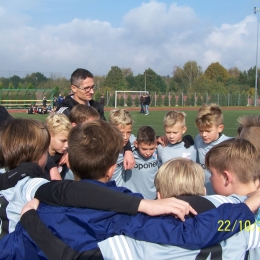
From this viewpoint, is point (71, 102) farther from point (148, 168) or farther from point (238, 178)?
point (238, 178)

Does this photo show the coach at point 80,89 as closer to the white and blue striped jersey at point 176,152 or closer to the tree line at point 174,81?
the white and blue striped jersey at point 176,152

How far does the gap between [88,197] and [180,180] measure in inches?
22.4

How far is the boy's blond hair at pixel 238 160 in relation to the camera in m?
2.27

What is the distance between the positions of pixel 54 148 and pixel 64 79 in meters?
54.8

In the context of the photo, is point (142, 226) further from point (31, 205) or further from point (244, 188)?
point (244, 188)

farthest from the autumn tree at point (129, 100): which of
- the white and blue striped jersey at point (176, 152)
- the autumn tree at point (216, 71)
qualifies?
the white and blue striped jersey at point (176, 152)

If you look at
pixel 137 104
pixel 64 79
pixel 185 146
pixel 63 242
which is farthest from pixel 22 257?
pixel 64 79

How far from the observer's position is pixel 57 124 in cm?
386

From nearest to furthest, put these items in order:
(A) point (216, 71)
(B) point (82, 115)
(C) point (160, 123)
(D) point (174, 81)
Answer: (B) point (82, 115) < (C) point (160, 123) < (D) point (174, 81) < (A) point (216, 71)

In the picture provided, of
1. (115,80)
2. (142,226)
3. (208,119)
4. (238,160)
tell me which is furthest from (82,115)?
(115,80)

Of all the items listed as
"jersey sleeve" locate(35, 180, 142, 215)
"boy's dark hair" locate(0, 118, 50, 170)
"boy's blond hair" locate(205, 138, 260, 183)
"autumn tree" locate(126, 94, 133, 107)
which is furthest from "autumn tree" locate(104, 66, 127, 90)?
"jersey sleeve" locate(35, 180, 142, 215)

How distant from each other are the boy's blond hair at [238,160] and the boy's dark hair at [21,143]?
3.73 ft

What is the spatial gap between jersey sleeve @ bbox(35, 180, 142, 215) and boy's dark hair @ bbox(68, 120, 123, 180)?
0.13 m

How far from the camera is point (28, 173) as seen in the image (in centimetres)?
232
